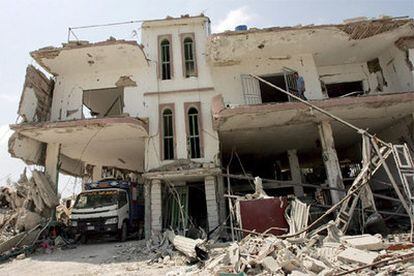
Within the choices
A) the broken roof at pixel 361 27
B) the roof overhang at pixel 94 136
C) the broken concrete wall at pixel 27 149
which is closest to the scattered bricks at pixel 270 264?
the roof overhang at pixel 94 136

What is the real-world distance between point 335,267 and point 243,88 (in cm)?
→ 1023

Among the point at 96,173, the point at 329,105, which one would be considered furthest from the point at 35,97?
the point at 329,105

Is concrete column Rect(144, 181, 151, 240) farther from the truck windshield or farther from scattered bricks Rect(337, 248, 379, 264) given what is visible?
scattered bricks Rect(337, 248, 379, 264)

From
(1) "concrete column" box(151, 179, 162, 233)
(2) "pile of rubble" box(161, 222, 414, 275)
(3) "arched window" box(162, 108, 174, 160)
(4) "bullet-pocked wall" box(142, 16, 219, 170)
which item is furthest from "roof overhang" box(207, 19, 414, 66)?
(2) "pile of rubble" box(161, 222, 414, 275)

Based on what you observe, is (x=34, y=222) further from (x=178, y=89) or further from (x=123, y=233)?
(x=178, y=89)

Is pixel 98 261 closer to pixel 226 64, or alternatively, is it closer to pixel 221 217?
pixel 221 217

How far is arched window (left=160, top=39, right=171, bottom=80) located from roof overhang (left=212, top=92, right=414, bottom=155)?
155 inches

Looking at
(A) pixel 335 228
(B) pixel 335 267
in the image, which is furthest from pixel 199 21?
(B) pixel 335 267

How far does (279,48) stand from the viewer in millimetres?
14812

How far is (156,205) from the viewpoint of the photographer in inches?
546

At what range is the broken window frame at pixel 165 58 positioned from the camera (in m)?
15.8

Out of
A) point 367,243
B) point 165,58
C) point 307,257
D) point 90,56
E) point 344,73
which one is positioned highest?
point 165,58

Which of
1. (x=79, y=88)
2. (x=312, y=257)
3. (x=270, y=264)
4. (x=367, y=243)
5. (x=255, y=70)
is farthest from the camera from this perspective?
(x=79, y=88)

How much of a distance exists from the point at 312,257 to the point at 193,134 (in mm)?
8892
